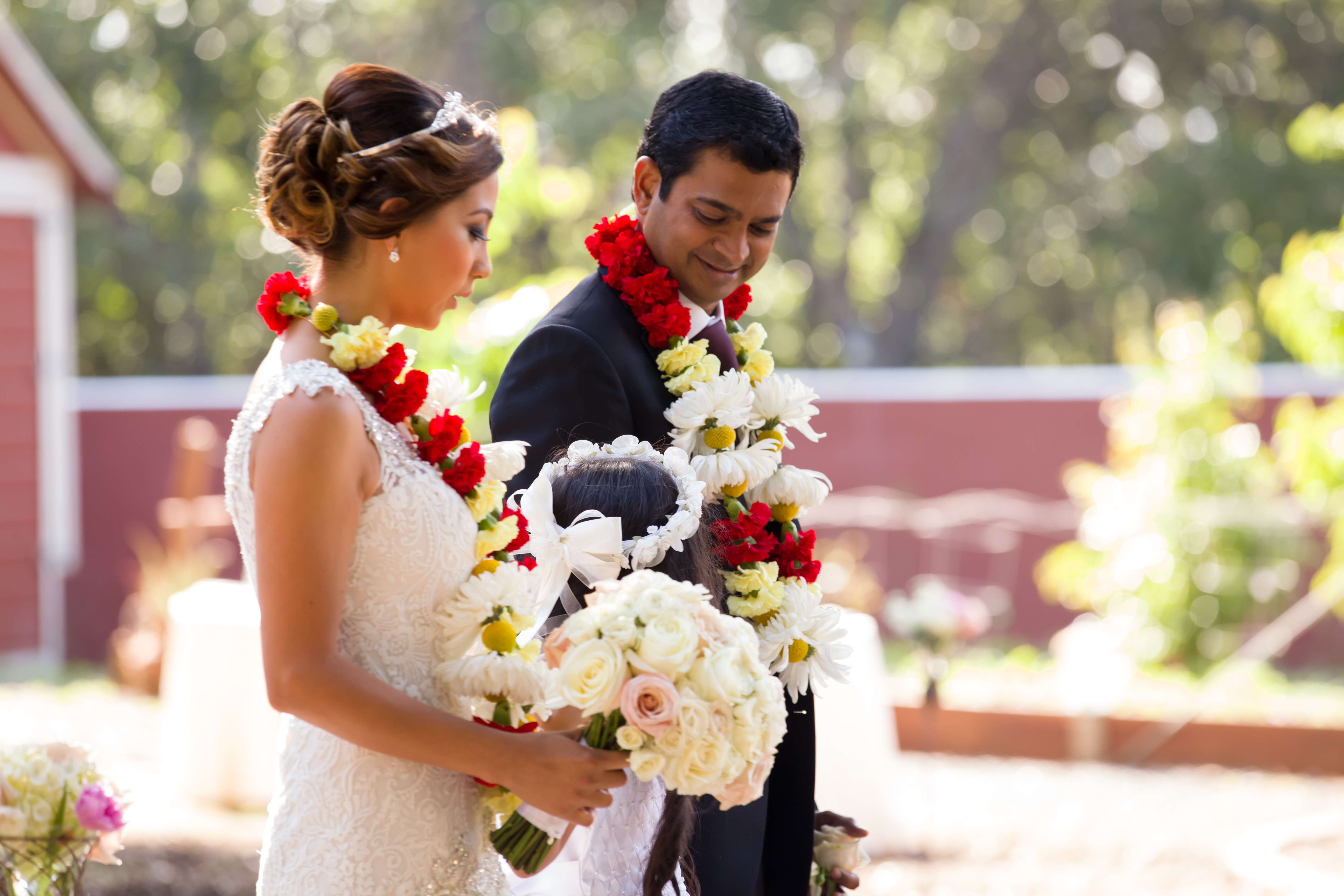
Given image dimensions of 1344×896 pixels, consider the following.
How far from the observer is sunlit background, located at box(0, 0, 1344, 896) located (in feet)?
20.0

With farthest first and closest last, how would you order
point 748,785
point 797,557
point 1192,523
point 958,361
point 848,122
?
1. point 958,361
2. point 848,122
3. point 1192,523
4. point 797,557
5. point 748,785

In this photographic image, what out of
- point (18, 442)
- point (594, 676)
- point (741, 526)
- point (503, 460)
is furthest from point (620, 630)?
point (18, 442)

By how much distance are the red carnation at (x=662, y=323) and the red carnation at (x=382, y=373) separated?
665 millimetres

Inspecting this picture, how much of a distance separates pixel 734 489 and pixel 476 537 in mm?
605

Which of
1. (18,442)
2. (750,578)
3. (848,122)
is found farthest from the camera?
(848,122)

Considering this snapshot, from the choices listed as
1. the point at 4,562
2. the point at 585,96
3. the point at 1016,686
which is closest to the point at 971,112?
the point at 585,96

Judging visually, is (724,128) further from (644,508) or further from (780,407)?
(644,508)

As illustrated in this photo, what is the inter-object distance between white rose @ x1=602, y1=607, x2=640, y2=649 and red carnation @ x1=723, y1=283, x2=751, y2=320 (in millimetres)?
1277

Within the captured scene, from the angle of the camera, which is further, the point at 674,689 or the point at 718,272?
the point at 718,272

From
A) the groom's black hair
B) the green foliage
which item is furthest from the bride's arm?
the green foliage

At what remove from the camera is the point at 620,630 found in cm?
177

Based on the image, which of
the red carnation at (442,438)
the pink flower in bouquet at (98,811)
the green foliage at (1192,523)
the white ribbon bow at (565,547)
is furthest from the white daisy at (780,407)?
the green foliage at (1192,523)

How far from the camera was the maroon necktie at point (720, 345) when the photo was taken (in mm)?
2758

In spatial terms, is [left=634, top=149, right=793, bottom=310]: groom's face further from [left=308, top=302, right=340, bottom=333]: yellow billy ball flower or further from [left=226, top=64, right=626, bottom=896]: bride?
[left=308, top=302, right=340, bottom=333]: yellow billy ball flower
